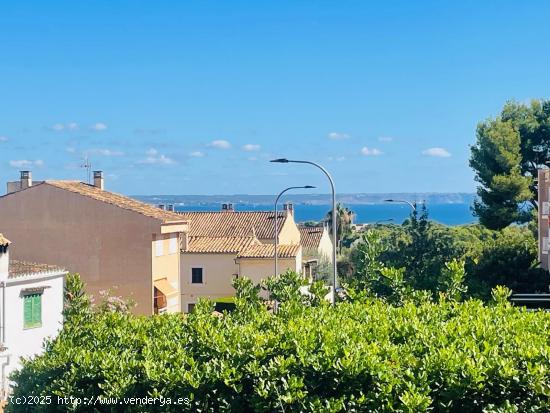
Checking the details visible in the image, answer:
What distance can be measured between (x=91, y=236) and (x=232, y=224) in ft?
63.3

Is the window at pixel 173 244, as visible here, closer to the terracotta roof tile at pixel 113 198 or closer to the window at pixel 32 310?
the terracotta roof tile at pixel 113 198

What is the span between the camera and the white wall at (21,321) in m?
25.2

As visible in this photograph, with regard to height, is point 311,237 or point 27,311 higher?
point 311,237

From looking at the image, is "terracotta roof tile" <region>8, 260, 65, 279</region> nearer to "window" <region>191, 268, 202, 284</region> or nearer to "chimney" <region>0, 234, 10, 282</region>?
"chimney" <region>0, 234, 10, 282</region>

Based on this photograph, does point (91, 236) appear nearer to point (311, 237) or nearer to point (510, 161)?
point (510, 161)

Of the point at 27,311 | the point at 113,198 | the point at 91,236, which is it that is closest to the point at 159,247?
the point at 91,236

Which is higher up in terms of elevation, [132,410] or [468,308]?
[468,308]

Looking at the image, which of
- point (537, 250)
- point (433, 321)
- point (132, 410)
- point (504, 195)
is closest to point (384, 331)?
point (433, 321)

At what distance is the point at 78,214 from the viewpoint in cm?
3619

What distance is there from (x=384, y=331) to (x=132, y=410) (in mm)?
3067

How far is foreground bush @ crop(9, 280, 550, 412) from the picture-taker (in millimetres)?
7012

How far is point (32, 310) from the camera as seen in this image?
26656 millimetres

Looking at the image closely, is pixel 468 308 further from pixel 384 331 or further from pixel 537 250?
pixel 537 250

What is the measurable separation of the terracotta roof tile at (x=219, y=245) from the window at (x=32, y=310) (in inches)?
702
